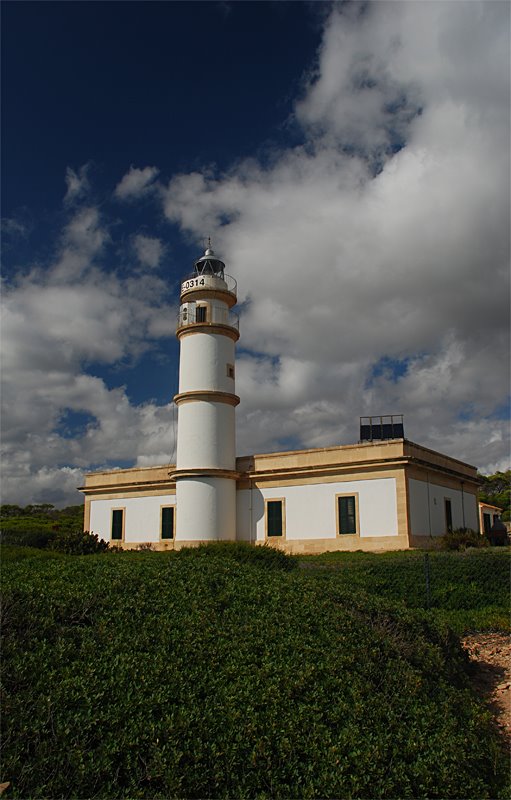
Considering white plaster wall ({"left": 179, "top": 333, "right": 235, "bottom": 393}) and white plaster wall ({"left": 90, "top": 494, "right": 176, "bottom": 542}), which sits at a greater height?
white plaster wall ({"left": 179, "top": 333, "right": 235, "bottom": 393})

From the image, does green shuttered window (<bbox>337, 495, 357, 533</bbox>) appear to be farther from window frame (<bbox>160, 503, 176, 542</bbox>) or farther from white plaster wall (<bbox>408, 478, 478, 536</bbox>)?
window frame (<bbox>160, 503, 176, 542</bbox>)

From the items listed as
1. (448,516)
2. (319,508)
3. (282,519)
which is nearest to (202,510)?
(282,519)

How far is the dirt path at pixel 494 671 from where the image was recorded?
769 centimetres

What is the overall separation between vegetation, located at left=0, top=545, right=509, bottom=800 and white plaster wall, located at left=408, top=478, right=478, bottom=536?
1754 cm

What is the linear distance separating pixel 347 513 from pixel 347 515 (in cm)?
8

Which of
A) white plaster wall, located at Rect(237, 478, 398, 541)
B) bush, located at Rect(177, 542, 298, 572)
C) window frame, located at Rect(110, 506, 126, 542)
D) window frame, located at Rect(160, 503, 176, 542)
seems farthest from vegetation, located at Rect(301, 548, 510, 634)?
window frame, located at Rect(110, 506, 126, 542)

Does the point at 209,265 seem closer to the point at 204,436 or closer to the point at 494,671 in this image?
the point at 204,436

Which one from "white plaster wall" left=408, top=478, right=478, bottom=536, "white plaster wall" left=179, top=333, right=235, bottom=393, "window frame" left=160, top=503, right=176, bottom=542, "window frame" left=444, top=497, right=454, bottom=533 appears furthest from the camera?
"window frame" left=160, top=503, right=176, bottom=542

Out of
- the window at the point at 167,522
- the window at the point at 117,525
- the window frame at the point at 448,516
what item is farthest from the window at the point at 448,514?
the window at the point at 117,525

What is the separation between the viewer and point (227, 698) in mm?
5574

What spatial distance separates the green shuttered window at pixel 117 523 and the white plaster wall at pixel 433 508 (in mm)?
15455

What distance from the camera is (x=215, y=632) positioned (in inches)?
261

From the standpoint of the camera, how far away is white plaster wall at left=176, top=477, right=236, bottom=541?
26.6 meters

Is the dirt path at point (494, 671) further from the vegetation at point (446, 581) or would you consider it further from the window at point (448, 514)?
the window at point (448, 514)
